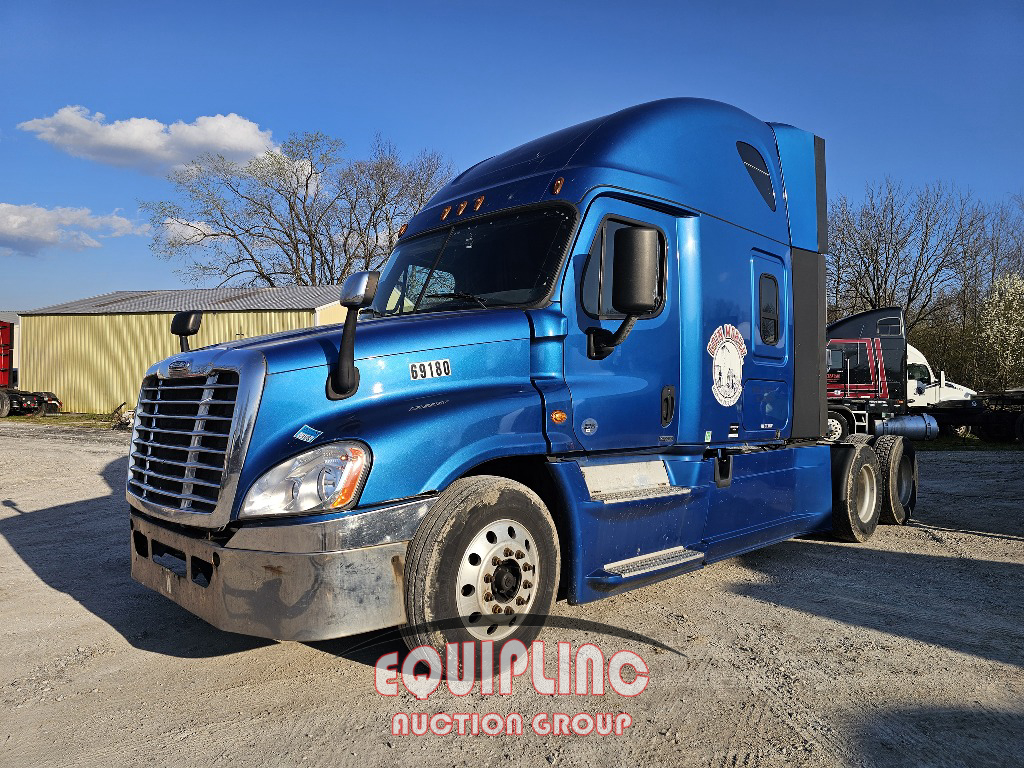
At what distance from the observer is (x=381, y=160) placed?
47375mm

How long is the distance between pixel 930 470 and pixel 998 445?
7722mm

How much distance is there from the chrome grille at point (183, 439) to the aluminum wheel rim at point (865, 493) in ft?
19.3

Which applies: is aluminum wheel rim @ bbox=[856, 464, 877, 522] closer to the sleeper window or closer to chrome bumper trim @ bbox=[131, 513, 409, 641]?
the sleeper window

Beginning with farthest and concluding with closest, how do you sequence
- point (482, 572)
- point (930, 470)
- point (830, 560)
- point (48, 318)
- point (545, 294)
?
point (48, 318) → point (930, 470) → point (830, 560) → point (545, 294) → point (482, 572)

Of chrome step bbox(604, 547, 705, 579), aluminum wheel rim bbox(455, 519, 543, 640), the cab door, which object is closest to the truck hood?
the cab door

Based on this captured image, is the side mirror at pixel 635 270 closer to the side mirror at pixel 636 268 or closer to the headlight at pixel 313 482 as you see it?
the side mirror at pixel 636 268

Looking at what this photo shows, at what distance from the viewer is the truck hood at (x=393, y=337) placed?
3596mm

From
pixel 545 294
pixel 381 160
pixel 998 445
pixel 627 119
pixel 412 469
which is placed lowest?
pixel 998 445

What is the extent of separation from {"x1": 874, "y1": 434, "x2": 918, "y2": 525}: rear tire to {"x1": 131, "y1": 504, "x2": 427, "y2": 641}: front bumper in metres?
6.04

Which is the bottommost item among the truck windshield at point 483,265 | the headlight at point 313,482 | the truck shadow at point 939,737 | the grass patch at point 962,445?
the grass patch at point 962,445

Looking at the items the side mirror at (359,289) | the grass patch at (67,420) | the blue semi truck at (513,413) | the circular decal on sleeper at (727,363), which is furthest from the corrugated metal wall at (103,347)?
the side mirror at (359,289)

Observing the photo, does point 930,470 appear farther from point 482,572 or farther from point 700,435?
point 482,572

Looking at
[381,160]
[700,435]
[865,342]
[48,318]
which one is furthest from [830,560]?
[381,160]

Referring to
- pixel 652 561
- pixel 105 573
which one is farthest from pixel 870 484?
pixel 105 573
